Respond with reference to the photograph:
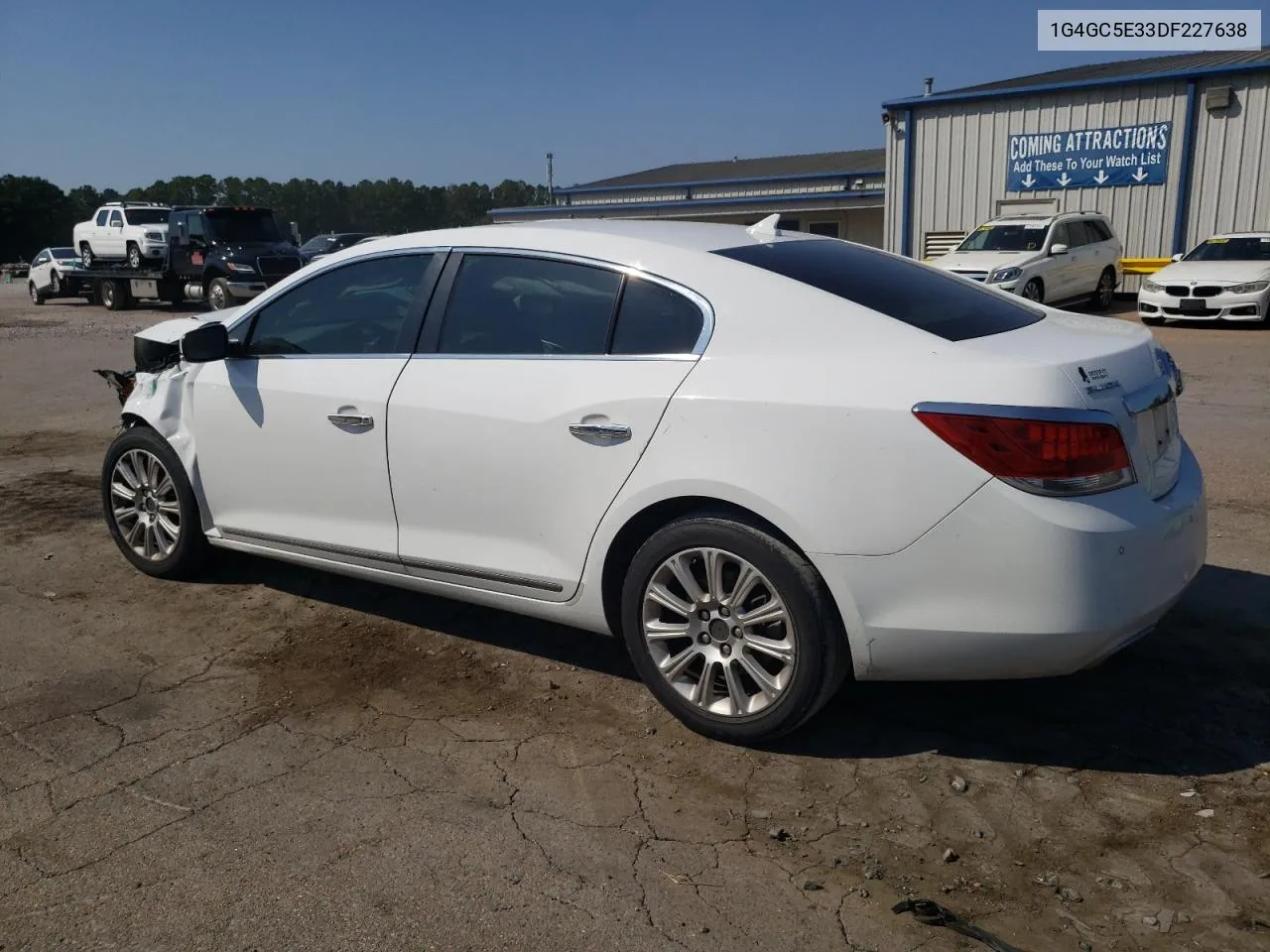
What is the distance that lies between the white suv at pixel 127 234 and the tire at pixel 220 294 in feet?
9.48

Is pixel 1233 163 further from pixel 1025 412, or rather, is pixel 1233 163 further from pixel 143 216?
pixel 143 216

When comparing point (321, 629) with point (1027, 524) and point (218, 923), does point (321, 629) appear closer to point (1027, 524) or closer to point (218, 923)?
point (218, 923)

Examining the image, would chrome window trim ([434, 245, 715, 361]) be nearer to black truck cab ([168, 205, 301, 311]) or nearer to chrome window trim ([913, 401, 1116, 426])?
chrome window trim ([913, 401, 1116, 426])

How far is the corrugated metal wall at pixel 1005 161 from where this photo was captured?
860 inches

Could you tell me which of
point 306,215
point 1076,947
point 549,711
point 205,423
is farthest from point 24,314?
point 306,215

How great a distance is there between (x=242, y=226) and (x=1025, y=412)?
24.4 metres

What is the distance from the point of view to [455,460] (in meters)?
3.98

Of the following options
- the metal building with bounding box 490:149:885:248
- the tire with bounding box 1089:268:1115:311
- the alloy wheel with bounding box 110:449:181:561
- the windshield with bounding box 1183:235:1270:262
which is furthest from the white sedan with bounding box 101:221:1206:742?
the metal building with bounding box 490:149:885:248

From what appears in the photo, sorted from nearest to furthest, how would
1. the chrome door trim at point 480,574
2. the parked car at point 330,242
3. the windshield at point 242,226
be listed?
1. the chrome door trim at point 480,574
2. the windshield at point 242,226
3. the parked car at point 330,242

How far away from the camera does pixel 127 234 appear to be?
88.9ft

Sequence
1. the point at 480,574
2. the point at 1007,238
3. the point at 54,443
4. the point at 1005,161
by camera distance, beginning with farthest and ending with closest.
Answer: the point at 1005,161, the point at 1007,238, the point at 54,443, the point at 480,574

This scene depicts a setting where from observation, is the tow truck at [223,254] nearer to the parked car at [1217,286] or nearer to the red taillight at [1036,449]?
the parked car at [1217,286]

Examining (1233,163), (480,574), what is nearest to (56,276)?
(1233,163)

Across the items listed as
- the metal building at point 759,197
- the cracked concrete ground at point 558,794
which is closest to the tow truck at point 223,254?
the metal building at point 759,197
